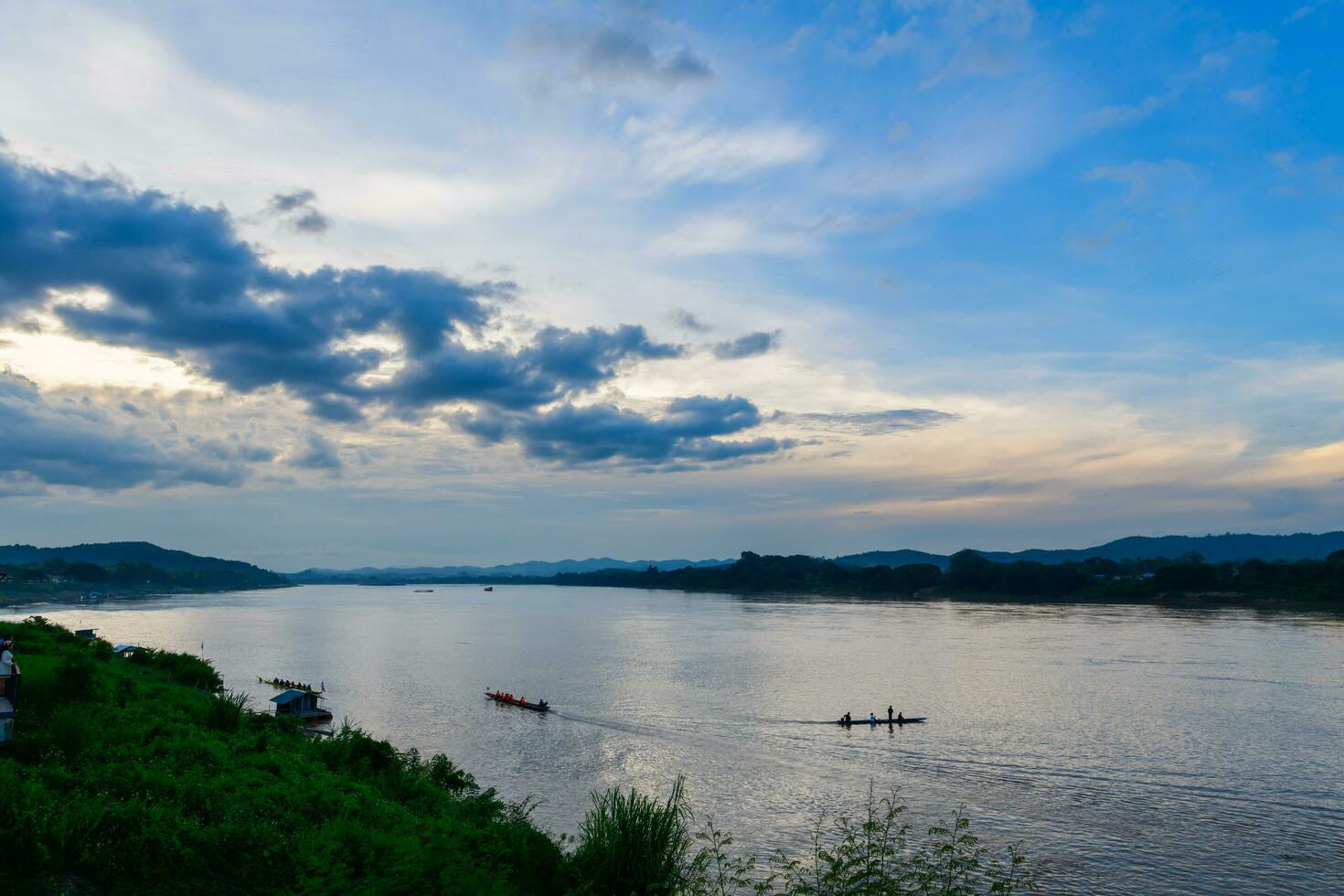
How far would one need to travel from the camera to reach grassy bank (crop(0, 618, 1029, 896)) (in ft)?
57.0

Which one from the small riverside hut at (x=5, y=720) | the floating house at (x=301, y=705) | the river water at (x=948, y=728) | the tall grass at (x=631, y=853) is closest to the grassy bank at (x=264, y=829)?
the tall grass at (x=631, y=853)

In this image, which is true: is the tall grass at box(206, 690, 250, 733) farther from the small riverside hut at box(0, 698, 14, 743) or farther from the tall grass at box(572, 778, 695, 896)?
the tall grass at box(572, 778, 695, 896)

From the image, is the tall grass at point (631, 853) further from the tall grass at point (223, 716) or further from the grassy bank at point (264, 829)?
the tall grass at point (223, 716)

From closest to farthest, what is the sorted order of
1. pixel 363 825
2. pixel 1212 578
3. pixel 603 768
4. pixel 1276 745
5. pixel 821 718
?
1. pixel 363 825
2. pixel 603 768
3. pixel 1276 745
4. pixel 821 718
5. pixel 1212 578

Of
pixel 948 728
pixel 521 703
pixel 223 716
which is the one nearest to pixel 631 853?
pixel 223 716

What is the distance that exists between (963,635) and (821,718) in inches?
2675

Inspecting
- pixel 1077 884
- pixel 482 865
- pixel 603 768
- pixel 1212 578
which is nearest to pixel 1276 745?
pixel 1077 884

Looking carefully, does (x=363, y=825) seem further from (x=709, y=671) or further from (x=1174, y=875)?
(x=709, y=671)

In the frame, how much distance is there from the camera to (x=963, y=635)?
125 m

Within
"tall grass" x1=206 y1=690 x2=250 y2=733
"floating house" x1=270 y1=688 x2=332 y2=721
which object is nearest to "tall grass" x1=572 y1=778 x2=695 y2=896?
"tall grass" x1=206 y1=690 x2=250 y2=733

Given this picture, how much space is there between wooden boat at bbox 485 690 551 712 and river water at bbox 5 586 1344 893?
103 cm

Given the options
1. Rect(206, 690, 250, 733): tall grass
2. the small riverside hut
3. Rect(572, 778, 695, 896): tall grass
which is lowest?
Rect(572, 778, 695, 896): tall grass

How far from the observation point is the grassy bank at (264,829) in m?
17.4

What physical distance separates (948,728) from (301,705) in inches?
1939
